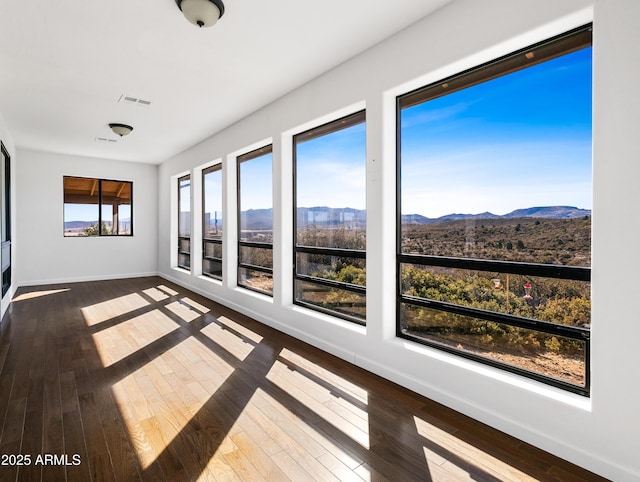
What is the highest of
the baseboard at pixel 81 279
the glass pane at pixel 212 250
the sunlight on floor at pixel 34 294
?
the glass pane at pixel 212 250

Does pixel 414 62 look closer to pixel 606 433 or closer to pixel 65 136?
pixel 606 433

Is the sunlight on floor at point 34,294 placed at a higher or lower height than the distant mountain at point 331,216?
lower

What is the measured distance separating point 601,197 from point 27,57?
4636mm

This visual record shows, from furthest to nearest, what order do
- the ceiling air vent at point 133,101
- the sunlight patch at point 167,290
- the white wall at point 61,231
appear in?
the white wall at point 61,231 < the sunlight patch at point 167,290 < the ceiling air vent at point 133,101

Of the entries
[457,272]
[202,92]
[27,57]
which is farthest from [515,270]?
[27,57]

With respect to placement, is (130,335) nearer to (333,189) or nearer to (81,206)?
(333,189)

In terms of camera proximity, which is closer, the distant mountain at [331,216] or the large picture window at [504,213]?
the large picture window at [504,213]

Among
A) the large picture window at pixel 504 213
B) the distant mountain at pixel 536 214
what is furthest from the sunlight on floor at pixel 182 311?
the distant mountain at pixel 536 214

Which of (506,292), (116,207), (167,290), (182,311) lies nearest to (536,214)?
(506,292)

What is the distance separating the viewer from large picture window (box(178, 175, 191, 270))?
A: 7491 mm

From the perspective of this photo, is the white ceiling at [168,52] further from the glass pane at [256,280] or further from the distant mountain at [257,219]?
the glass pane at [256,280]

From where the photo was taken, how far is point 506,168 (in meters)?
2.47

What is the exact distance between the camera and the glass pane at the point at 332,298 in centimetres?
355

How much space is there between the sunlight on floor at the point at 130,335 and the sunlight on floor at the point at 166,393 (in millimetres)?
434
